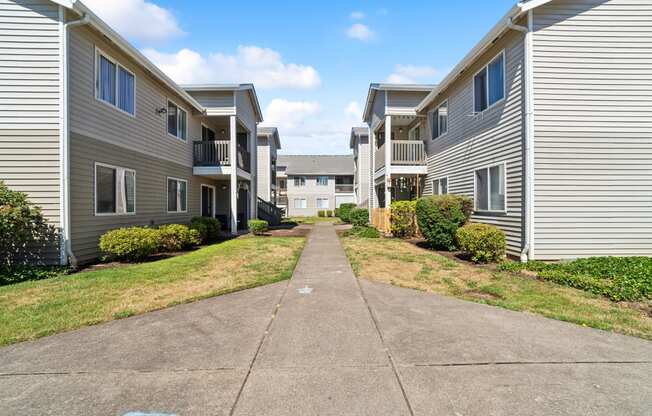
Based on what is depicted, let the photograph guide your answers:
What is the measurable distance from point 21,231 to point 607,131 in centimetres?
1401

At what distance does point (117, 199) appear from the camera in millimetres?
10094

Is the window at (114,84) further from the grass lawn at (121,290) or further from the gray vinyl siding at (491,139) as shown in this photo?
the gray vinyl siding at (491,139)

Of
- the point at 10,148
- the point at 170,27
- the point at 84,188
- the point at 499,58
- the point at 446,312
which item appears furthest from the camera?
the point at 170,27

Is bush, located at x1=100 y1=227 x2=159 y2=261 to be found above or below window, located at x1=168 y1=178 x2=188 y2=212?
below

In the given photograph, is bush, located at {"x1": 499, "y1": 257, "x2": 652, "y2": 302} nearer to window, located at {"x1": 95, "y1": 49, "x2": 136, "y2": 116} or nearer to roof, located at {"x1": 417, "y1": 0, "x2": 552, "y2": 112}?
roof, located at {"x1": 417, "y1": 0, "x2": 552, "y2": 112}

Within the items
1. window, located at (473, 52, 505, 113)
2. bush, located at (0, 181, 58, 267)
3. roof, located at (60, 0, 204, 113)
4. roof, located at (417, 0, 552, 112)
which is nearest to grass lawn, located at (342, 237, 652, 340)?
window, located at (473, 52, 505, 113)

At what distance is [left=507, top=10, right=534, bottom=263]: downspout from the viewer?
27.9ft

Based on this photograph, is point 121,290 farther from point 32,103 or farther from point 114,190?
point 32,103

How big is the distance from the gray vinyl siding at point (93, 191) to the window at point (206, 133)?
14.9ft

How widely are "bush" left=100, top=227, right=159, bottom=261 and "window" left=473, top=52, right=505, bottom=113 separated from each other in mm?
10911

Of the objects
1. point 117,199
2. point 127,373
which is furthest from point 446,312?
point 117,199

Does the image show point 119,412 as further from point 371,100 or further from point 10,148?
point 371,100

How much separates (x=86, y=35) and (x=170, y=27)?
445 cm

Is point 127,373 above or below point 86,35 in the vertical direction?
below
